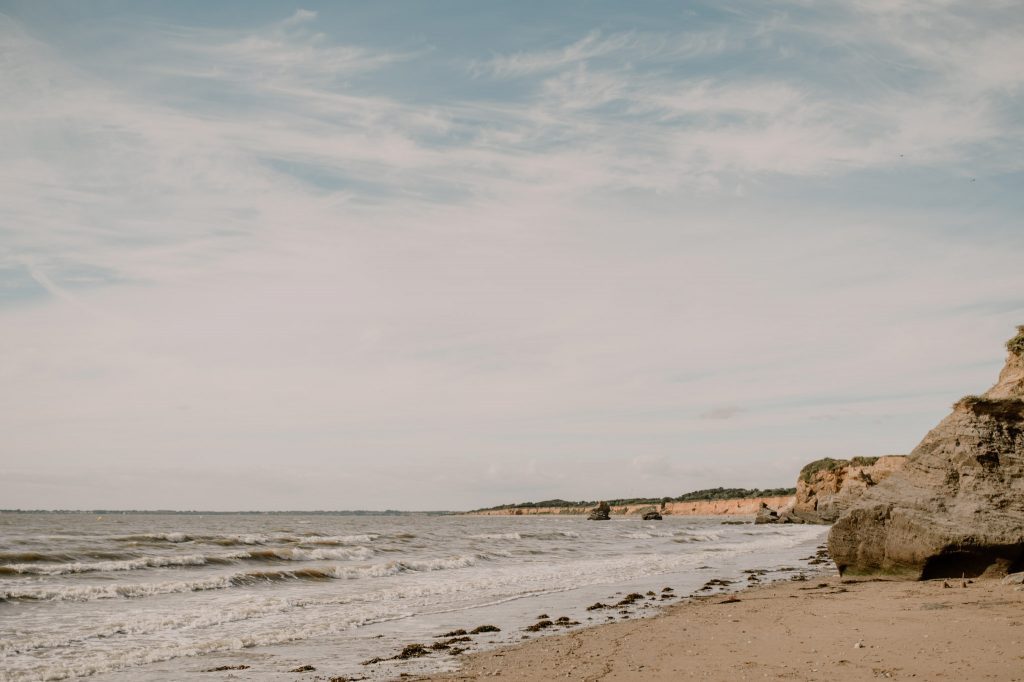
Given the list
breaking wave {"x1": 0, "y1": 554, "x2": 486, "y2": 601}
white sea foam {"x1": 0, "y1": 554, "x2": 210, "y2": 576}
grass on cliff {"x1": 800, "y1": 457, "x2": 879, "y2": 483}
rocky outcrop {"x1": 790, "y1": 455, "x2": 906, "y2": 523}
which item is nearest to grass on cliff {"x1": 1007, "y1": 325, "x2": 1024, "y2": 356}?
breaking wave {"x1": 0, "y1": 554, "x2": 486, "y2": 601}

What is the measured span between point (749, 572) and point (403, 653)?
16.8 metres

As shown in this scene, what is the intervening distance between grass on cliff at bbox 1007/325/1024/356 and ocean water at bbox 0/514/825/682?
10289mm

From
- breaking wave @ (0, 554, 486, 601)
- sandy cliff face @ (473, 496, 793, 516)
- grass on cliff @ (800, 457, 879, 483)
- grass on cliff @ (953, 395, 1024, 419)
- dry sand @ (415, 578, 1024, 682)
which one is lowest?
sandy cliff face @ (473, 496, 793, 516)

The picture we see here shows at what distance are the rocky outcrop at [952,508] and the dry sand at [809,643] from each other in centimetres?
80

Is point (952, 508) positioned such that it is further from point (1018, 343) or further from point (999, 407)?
point (1018, 343)

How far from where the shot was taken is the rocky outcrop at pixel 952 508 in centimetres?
1523

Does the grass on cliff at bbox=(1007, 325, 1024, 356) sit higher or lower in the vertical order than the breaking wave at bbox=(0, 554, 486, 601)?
higher

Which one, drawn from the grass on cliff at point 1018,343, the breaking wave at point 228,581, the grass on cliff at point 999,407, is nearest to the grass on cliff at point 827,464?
the grass on cliff at point 1018,343

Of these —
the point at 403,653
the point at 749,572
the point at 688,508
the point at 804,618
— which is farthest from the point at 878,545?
the point at 688,508

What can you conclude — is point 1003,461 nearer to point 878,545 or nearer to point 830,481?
point 878,545

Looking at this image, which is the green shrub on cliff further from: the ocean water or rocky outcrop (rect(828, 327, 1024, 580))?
rocky outcrop (rect(828, 327, 1024, 580))

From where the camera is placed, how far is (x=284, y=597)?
18.7 metres

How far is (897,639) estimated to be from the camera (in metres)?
10.2

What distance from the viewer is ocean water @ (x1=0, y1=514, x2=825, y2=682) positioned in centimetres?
1164
